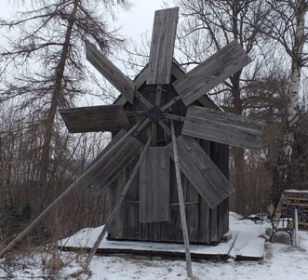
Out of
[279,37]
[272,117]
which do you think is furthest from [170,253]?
[272,117]

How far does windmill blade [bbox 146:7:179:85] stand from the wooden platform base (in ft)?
9.33

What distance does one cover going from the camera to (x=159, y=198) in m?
7.83

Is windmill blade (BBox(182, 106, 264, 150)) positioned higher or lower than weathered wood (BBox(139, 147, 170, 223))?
higher

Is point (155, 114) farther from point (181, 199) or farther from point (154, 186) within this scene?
point (181, 199)

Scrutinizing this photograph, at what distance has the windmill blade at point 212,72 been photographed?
7.36 metres

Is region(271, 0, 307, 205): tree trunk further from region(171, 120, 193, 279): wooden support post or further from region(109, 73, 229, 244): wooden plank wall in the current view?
region(171, 120, 193, 279): wooden support post

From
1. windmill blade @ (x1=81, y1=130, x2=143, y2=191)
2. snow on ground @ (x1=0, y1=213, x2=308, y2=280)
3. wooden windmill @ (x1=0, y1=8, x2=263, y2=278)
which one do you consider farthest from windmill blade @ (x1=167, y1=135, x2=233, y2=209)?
snow on ground @ (x1=0, y1=213, x2=308, y2=280)

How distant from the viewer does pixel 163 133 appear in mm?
8172

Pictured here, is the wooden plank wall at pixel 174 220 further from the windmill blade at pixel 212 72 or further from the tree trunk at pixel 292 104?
the tree trunk at pixel 292 104

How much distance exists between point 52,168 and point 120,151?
17.1 ft

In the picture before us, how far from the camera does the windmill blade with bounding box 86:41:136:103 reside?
8102 millimetres

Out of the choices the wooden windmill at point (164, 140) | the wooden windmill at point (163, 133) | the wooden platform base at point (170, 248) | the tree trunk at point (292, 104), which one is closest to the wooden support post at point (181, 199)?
the wooden windmill at point (164, 140)

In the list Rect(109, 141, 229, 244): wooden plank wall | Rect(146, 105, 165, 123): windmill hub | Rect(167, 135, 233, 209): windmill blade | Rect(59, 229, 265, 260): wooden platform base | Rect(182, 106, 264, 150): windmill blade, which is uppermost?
Rect(146, 105, 165, 123): windmill hub

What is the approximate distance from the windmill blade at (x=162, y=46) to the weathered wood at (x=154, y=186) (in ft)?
4.20
